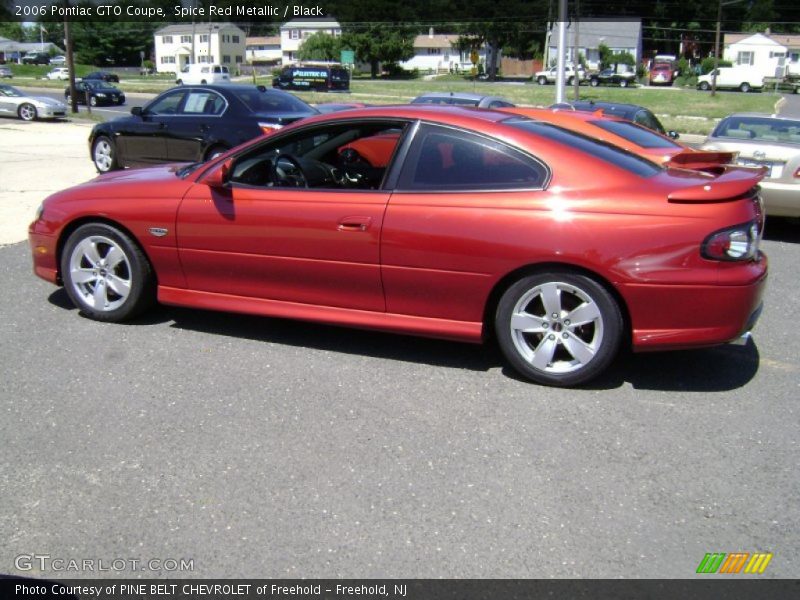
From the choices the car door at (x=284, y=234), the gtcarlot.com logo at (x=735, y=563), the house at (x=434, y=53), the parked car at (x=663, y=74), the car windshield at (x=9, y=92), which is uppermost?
the house at (x=434, y=53)

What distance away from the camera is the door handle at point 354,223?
4629 mm

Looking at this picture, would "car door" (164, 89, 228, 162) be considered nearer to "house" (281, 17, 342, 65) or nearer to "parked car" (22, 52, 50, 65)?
"house" (281, 17, 342, 65)

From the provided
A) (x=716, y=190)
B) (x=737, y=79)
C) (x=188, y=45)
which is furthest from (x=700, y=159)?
(x=188, y=45)

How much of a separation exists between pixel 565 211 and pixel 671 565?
2011 mm

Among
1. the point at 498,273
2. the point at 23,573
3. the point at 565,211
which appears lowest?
the point at 23,573

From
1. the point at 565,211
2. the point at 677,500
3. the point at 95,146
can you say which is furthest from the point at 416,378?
the point at 95,146

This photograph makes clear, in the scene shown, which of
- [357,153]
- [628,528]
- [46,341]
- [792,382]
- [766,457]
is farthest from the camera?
[357,153]

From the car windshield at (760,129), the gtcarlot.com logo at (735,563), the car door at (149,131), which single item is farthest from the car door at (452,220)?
the car door at (149,131)

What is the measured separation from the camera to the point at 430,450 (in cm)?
376

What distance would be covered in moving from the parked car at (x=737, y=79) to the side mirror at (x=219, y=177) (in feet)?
211

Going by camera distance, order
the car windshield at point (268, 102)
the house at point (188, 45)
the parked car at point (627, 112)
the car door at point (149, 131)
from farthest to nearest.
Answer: the house at point (188, 45) → the parked car at point (627, 112) → the car door at point (149, 131) → the car windshield at point (268, 102)

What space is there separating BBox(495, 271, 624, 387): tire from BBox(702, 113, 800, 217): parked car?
16.0 ft

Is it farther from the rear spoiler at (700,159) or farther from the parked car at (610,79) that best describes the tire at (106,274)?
the parked car at (610,79)

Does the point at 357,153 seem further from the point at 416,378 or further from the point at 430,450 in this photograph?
the point at 430,450
